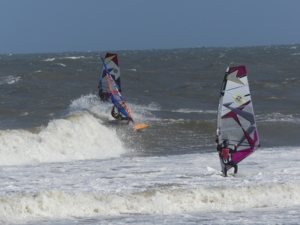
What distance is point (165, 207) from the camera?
8.32 meters

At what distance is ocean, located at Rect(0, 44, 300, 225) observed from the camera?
8062 millimetres

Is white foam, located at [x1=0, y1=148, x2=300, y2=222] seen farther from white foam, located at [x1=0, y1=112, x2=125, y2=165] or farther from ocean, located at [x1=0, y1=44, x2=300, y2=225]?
white foam, located at [x1=0, y1=112, x2=125, y2=165]

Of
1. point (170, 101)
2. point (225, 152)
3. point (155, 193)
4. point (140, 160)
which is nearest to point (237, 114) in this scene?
point (225, 152)

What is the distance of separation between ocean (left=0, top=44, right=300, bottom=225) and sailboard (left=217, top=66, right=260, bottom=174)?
70 cm

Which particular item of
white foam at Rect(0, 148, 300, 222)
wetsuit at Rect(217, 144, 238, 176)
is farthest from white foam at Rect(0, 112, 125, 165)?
wetsuit at Rect(217, 144, 238, 176)

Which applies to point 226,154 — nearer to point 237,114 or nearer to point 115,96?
point 237,114

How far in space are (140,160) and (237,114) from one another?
13.6 feet

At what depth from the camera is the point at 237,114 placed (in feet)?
32.9

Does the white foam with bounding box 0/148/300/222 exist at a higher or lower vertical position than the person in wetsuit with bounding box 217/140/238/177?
lower

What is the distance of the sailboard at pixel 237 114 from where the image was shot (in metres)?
9.74

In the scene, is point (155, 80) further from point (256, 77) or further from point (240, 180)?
point (240, 180)

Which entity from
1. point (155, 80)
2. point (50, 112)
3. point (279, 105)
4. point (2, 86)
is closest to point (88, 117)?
point (50, 112)

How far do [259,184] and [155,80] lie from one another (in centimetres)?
2589

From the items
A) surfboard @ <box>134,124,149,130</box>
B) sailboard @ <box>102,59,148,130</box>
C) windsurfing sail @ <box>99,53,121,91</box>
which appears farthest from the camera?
windsurfing sail @ <box>99,53,121,91</box>
